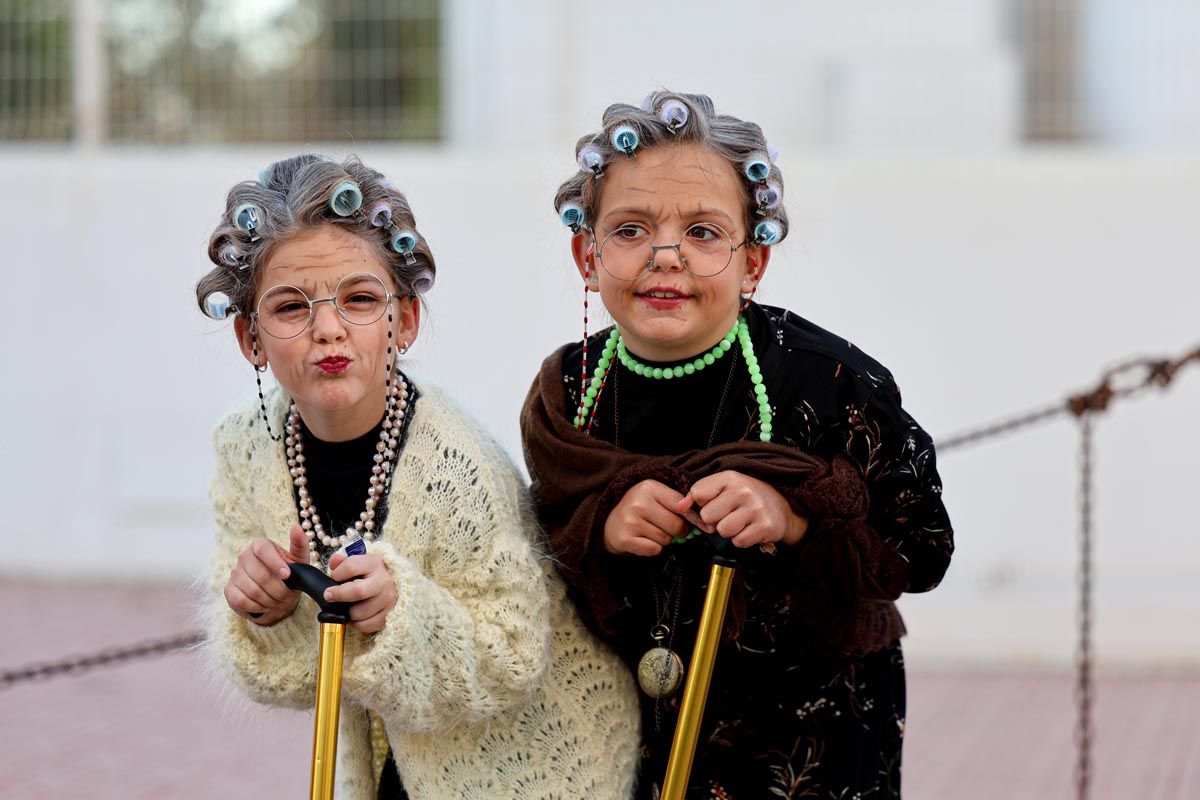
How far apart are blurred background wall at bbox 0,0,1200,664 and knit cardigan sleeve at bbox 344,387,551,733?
4479 millimetres

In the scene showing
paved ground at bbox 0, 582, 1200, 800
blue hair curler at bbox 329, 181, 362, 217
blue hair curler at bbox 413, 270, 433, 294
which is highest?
blue hair curler at bbox 329, 181, 362, 217

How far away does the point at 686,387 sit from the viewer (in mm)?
2494

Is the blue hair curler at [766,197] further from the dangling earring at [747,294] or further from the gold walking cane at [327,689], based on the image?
the gold walking cane at [327,689]

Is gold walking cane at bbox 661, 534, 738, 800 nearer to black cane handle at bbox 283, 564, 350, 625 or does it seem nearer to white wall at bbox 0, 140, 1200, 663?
black cane handle at bbox 283, 564, 350, 625

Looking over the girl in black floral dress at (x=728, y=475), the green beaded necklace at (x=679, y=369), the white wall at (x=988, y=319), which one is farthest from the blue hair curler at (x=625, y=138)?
the white wall at (x=988, y=319)

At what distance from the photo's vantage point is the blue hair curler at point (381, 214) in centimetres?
238

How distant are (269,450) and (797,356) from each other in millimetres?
841

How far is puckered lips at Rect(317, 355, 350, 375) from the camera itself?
2.32 m

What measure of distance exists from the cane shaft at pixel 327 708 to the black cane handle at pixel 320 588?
0.01 m

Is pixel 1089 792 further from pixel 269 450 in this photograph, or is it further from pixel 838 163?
pixel 269 450

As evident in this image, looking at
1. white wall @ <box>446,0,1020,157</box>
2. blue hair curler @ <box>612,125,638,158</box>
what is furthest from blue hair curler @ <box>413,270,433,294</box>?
white wall @ <box>446,0,1020,157</box>

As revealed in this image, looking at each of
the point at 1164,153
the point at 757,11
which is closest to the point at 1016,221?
the point at 1164,153

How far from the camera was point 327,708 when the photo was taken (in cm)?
222

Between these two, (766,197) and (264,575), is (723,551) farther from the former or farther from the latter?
(264,575)
